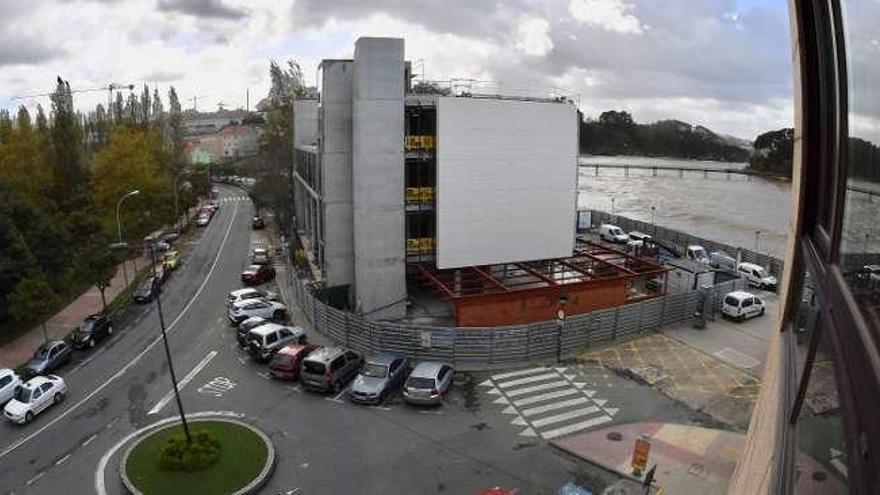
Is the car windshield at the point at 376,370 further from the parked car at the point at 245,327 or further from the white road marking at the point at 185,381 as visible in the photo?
the parked car at the point at 245,327

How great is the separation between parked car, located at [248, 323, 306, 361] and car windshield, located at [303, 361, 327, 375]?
3261mm

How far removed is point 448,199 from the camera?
29844 millimetres

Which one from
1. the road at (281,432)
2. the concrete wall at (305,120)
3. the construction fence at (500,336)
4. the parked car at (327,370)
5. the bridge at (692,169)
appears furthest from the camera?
the bridge at (692,169)

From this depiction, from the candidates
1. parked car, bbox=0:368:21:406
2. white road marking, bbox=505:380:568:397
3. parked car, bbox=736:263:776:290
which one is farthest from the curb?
parked car, bbox=736:263:776:290

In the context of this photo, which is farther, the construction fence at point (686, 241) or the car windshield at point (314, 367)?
the construction fence at point (686, 241)

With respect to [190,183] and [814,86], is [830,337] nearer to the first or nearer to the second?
[814,86]

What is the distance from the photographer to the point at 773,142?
126500 millimetres

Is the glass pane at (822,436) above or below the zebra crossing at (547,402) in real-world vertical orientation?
above

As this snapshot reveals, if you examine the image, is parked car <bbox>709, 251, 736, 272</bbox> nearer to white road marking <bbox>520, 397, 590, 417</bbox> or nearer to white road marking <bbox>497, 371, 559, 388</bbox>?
white road marking <bbox>497, 371, 559, 388</bbox>

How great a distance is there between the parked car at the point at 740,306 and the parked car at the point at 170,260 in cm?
3188

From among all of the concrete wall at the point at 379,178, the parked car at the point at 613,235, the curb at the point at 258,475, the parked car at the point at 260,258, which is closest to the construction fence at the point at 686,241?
the parked car at the point at 613,235

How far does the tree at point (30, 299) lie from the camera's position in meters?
26.7

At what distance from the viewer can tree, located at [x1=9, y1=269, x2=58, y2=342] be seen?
26.7 meters

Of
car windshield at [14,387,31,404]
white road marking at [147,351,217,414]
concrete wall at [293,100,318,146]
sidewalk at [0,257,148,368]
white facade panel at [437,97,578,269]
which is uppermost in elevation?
concrete wall at [293,100,318,146]
